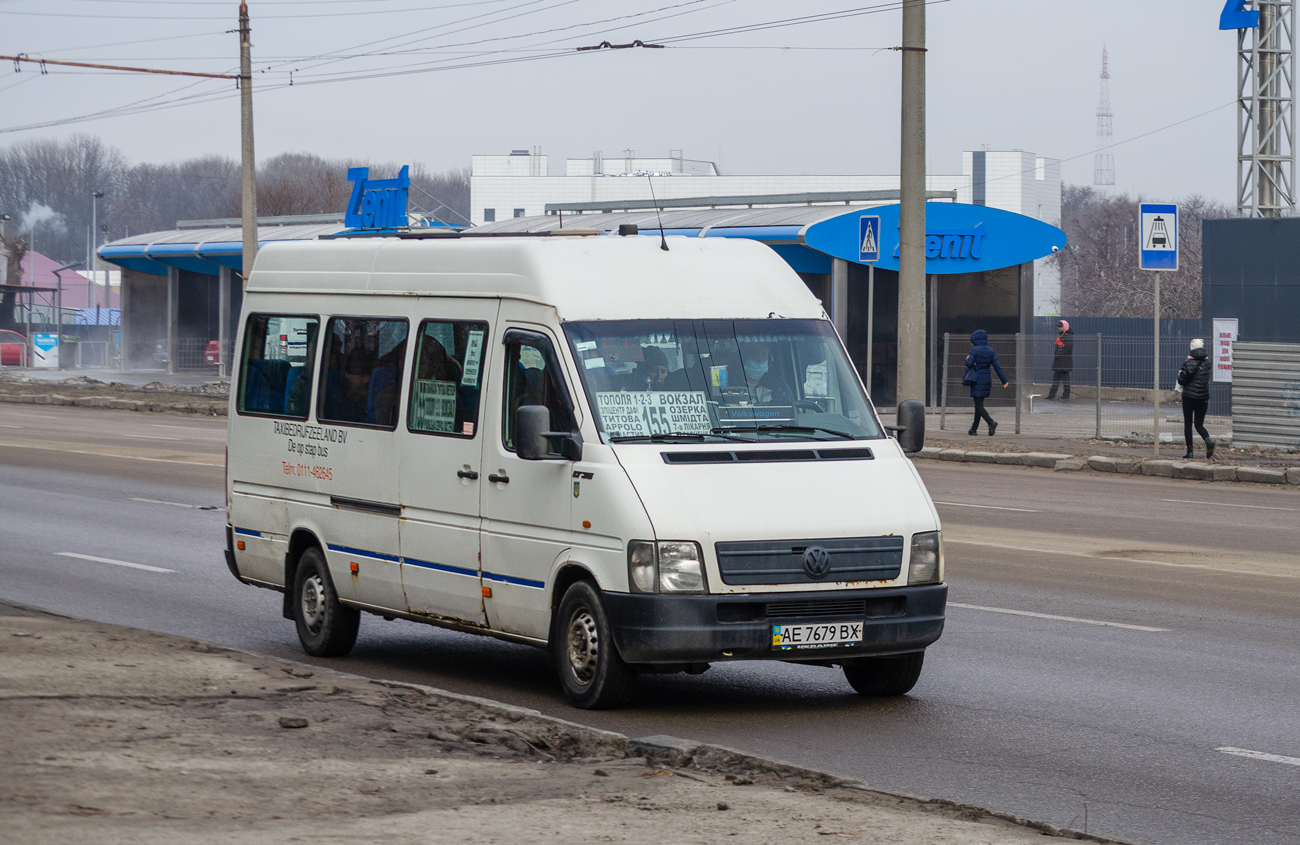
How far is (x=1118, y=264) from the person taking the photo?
103375 millimetres

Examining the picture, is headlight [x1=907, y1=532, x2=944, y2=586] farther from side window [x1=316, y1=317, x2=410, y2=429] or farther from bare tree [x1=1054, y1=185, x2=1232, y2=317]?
bare tree [x1=1054, y1=185, x2=1232, y2=317]

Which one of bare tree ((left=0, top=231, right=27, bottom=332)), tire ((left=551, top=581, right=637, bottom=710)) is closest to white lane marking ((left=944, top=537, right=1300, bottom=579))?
tire ((left=551, top=581, right=637, bottom=710))

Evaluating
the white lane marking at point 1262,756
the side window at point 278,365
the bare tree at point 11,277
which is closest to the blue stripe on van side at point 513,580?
the side window at point 278,365

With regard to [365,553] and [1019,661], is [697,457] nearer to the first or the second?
[365,553]

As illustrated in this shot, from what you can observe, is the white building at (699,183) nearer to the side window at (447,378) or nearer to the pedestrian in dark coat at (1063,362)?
the pedestrian in dark coat at (1063,362)

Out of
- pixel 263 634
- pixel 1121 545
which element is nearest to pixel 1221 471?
pixel 1121 545

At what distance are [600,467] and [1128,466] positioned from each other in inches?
660

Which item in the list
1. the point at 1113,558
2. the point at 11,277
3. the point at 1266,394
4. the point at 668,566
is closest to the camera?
the point at 668,566

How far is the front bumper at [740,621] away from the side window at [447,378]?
153 cm

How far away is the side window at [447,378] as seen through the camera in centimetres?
851

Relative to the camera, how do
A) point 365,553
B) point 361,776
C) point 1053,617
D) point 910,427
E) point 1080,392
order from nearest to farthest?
point 361,776
point 910,427
point 365,553
point 1053,617
point 1080,392

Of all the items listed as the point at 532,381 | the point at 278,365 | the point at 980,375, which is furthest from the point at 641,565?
the point at 980,375

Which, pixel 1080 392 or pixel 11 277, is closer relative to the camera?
pixel 1080 392

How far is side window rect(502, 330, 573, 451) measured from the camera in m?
7.98
